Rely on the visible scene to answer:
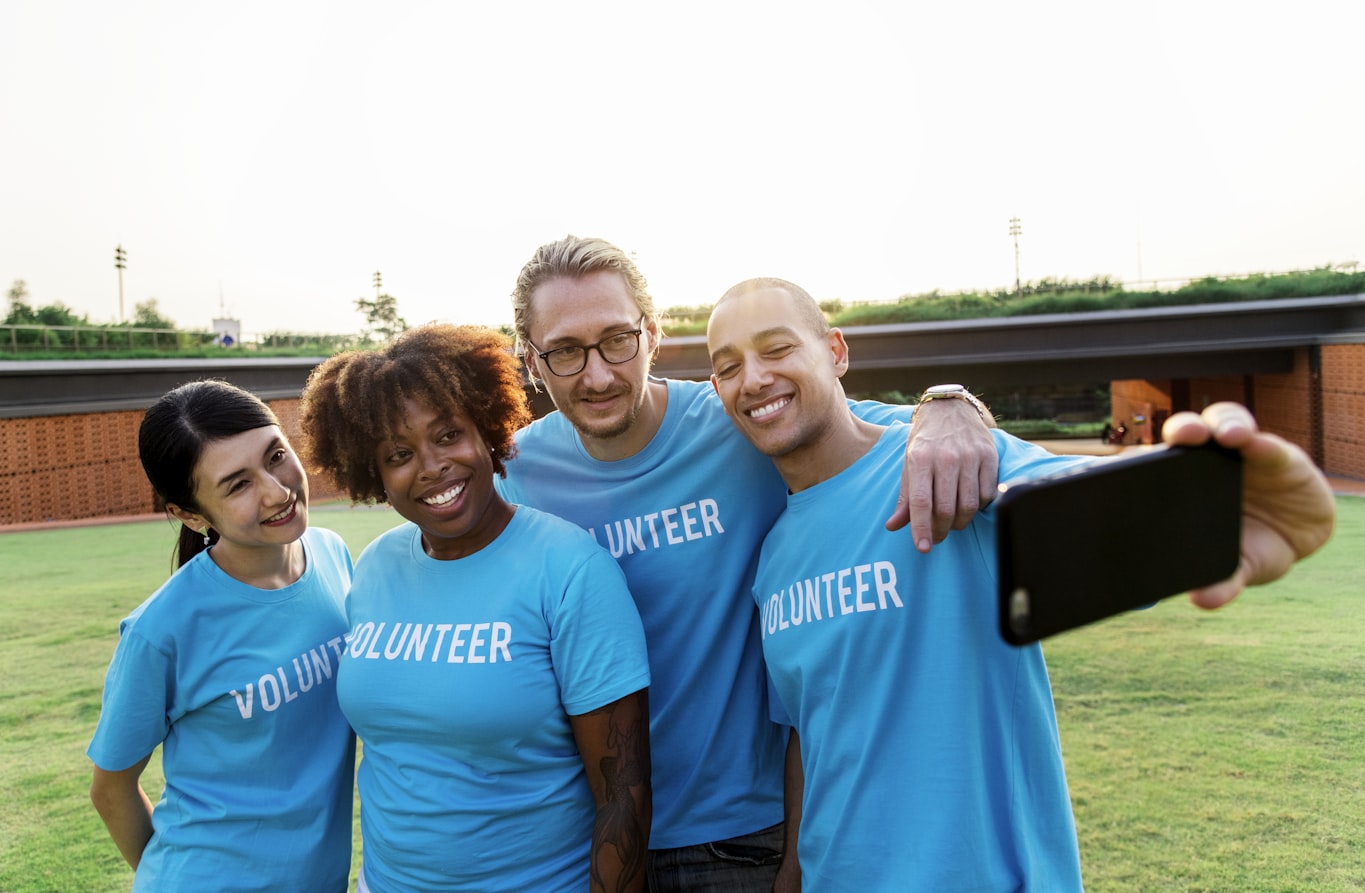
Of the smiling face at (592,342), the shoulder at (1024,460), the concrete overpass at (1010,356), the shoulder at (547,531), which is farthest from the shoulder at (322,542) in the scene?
the concrete overpass at (1010,356)

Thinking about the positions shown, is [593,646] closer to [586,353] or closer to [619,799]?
[619,799]

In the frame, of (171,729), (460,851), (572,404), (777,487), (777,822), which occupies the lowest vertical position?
(777,822)

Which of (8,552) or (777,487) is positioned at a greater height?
(777,487)

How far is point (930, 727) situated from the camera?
1.85 metres

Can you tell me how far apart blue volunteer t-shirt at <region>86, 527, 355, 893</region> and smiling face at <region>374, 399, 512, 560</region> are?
22.7 inches

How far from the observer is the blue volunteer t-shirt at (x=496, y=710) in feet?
6.59

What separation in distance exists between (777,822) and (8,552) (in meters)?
17.1

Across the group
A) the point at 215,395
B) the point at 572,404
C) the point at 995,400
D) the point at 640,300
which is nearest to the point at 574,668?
the point at 572,404

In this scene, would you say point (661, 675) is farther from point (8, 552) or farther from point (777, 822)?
point (8, 552)

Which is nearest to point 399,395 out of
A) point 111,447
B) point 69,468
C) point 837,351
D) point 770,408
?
point 770,408

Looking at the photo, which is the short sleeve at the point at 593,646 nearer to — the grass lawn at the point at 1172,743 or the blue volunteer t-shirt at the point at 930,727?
the blue volunteer t-shirt at the point at 930,727

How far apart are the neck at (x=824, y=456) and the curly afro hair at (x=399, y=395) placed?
81cm

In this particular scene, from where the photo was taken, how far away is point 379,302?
2496 inches

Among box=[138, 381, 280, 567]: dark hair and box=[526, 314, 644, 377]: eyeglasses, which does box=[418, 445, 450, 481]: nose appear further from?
box=[138, 381, 280, 567]: dark hair
